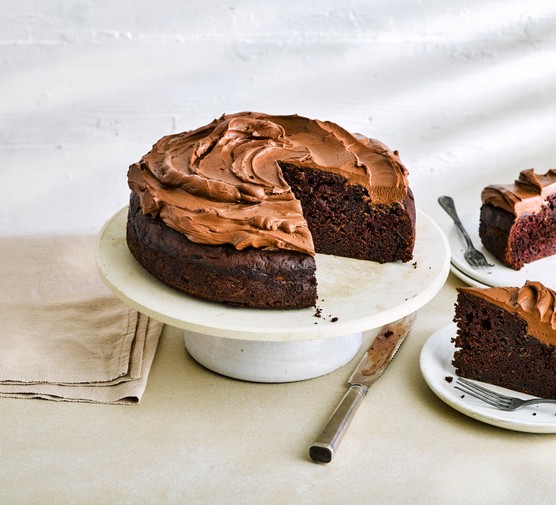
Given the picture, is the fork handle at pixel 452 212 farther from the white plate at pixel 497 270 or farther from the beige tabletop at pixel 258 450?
the beige tabletop at pixel 258 450

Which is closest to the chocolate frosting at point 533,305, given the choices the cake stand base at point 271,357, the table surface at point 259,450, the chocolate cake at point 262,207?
the table surface at point 259,450

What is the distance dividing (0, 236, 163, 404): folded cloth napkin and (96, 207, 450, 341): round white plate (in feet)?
1.01

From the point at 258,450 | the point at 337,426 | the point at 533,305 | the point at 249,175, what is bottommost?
the point at 258,450

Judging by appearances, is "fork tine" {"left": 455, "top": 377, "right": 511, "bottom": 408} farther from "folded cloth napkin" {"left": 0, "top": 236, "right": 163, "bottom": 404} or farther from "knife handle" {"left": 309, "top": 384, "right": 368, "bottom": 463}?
"folded cloth napkin" {"left": 0, "top": 236, "right": 163, "bottom": 404}

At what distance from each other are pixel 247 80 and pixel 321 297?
2.05 meters

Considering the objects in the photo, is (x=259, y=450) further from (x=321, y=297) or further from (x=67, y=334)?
(x=67, y=334)

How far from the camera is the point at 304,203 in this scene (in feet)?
11.7

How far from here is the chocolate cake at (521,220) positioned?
12.9ft

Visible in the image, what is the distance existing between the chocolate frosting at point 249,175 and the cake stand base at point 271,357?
0.40 m

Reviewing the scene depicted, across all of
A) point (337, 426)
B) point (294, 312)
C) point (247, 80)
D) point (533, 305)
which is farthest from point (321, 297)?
point (247, 80)

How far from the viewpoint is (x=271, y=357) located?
309 cm

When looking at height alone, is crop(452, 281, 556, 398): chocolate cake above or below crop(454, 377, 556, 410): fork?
above

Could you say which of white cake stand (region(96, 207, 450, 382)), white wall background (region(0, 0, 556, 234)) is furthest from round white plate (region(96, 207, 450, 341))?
white wall background (region(0, 0, 556, 234))

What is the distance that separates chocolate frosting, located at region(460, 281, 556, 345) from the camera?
9.43 feet
